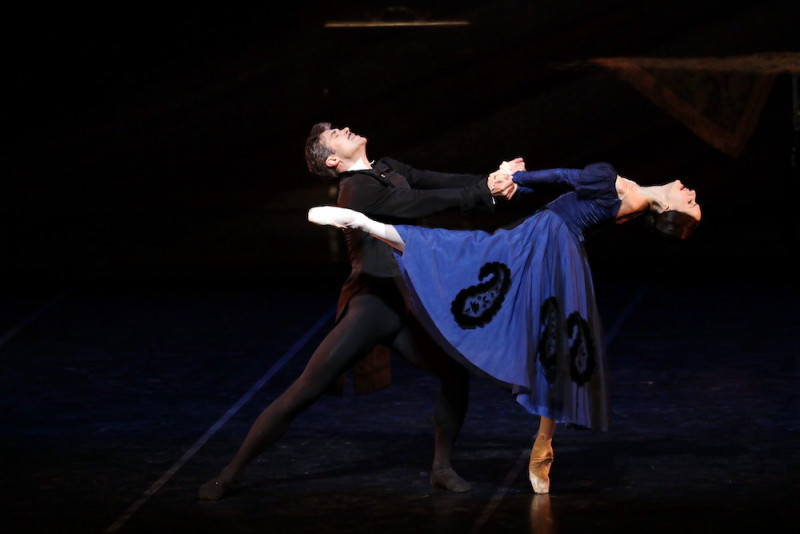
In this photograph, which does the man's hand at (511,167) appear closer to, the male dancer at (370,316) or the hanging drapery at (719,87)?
the male dancer at (370,316)

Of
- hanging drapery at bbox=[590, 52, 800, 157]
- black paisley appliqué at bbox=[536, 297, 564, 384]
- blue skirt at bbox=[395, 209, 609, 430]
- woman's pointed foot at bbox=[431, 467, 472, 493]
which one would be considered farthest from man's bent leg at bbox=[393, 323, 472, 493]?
hanging drapery at bbox=[590, 52, 800, 157]

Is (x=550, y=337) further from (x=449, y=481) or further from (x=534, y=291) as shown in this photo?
(x=449, y=481)

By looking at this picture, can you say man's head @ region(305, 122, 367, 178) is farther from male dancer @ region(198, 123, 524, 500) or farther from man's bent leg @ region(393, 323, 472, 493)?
man's bent leg @ region(393, 323, 472, 493)

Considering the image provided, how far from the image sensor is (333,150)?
15.1 feet

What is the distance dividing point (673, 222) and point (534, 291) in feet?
1.69

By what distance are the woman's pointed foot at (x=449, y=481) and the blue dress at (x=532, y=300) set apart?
408 mm

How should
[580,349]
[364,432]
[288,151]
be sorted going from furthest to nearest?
[288,151] → [364,432] → [580,349]

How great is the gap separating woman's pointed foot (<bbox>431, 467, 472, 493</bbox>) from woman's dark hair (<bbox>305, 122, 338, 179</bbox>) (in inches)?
40.7

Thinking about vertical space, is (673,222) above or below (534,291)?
above

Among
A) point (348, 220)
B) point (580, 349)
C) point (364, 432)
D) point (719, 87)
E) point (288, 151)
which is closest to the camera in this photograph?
point (348, 220)

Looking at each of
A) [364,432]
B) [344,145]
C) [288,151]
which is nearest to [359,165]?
[344,145]

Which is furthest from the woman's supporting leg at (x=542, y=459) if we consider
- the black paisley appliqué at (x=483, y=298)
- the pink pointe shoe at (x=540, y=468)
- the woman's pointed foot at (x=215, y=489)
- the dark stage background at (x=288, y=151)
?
the dark stage background at (x=288, y=151)

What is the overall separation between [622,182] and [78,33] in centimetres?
850

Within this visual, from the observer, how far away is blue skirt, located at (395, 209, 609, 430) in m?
4.41
